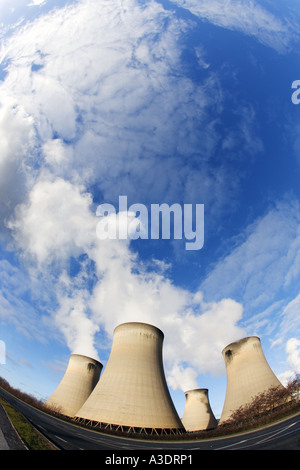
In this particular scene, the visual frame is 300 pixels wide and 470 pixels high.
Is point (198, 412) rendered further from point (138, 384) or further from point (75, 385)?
point (138, 384)

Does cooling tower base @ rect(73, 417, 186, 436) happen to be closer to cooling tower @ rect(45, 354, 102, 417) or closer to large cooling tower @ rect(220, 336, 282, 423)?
large cooling tower @ rect(220, 336, 282, 423)

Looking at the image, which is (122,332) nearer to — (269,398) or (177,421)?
(177,421)

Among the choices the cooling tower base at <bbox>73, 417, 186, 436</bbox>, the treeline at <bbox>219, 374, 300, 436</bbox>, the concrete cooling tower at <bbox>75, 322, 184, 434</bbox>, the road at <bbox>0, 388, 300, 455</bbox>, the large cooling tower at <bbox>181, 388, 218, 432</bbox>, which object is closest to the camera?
the road at <bbox>0, 388, 300, 455</bbox>

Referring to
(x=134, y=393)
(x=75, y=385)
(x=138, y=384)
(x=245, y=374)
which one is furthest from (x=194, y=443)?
(x=75, y=385)

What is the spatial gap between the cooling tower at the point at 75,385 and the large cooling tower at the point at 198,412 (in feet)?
63.7

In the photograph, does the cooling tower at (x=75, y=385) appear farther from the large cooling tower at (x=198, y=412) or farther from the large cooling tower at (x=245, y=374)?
the large cooling tower at (x=198, y=412)

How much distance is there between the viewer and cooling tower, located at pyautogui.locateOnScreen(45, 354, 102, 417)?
27.3 meters

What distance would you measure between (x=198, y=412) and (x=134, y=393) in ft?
90.9

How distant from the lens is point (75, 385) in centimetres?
2902

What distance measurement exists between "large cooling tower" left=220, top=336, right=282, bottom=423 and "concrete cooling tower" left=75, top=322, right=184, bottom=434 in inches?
347

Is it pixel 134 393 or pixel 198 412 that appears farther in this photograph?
pixel 198 412

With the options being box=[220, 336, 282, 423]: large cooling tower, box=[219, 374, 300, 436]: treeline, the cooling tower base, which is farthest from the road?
box=[220, 336, 282, 423]: large cooling tower
